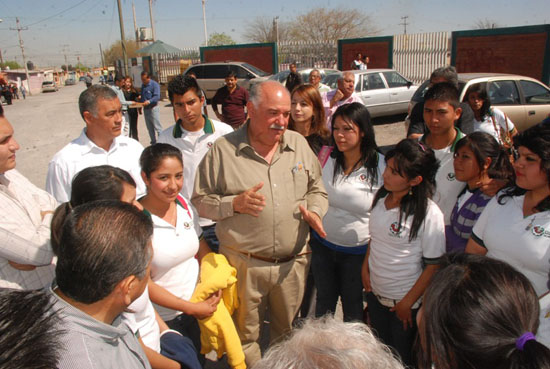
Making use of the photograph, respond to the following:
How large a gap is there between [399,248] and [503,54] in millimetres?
15773

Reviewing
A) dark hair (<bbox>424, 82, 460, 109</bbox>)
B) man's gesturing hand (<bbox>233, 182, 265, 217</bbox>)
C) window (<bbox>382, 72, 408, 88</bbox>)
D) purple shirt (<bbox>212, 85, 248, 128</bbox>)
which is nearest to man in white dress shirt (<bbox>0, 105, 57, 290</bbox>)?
man's gesturing hand (<bbox>233, 182, 265, 217</bbox>)

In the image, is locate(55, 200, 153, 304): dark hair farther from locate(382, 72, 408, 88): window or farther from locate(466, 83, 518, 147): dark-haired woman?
locate(382, 72, 408, 88): window

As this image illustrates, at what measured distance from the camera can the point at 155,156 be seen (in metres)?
2.23

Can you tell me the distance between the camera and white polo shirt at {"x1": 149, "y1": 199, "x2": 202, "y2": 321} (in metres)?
2.02

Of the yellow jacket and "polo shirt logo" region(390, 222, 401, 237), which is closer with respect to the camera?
the yellow jacket

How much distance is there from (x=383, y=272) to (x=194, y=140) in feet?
6.42

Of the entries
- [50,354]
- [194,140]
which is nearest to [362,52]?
[194,140]

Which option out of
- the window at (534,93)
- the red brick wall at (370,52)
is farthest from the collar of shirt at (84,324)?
the red brick wall at (370,52)

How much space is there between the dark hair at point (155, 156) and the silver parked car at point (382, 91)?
953cm

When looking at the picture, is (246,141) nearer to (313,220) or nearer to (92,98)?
(313,220)

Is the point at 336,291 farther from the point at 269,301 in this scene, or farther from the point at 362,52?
the point at 362,52

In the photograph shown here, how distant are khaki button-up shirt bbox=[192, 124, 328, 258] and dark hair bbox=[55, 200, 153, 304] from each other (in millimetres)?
969

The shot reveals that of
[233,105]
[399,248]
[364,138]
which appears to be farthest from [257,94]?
[233,105]

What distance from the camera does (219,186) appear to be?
2398 mm
